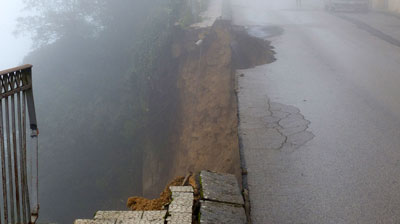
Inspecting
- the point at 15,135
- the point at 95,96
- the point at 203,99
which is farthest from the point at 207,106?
the point at 95,96

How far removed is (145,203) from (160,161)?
10629 mm

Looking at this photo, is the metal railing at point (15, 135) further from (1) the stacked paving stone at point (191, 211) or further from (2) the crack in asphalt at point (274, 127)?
(2) the crack in asphalt at point (274, 127)

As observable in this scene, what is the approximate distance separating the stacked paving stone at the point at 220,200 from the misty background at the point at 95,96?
10556mm

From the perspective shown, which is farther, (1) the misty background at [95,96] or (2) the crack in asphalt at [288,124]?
(1) the misty background at [95,96]

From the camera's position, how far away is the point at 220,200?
4609 mm

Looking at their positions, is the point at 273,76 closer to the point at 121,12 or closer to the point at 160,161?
the point at 160,161

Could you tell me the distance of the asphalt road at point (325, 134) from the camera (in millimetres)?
4773

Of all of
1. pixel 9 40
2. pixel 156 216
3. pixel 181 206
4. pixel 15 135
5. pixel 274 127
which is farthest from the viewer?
pixel 9 40

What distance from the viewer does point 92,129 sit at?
2494 cm

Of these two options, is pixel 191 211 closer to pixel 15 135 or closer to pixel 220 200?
pixel 220 200

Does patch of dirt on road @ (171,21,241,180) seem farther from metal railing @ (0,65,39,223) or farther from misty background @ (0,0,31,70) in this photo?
misty background @ (0,0,31,70)

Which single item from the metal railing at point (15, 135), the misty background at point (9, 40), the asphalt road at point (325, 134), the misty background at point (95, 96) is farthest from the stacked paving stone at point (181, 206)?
the misty background at point (9, 40)

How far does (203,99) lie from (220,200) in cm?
803

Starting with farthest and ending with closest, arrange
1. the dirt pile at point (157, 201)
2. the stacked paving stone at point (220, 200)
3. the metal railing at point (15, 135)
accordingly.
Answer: the dirt pile at point (157, 201), the stacked paving stone at point (220, 200), the metal railing at point (15, 135)
